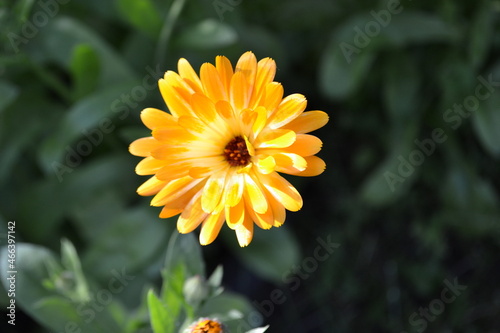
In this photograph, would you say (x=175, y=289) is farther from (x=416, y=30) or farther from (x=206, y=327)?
(x=416, y=30)

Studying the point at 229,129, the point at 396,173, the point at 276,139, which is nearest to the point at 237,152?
the point at 229,129

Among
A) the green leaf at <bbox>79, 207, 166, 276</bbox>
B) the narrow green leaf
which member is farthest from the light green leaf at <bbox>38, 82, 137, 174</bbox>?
the narrow green leaf

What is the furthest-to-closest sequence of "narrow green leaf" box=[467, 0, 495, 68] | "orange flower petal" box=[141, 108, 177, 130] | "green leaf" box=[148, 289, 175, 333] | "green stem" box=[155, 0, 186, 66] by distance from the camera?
"narrow green leaf" box=[467, 0, 495, 68] → "green stem" box=[155, 0, 186, 66] → "green leaf" box=[148, 289, 175, 333] → "orange flower petal" box=[141, 108, 177, 130]

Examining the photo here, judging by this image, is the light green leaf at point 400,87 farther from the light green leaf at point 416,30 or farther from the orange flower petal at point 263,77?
the orange flower petal at point 263,77

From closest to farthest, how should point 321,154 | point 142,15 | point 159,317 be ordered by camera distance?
1. point 159,317
2. point 142,15
3. point 321,154

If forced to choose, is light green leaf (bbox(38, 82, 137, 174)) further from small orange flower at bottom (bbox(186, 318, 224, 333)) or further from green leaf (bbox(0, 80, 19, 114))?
small orange flower at bottom (bbox(186, 318, 224, 333))

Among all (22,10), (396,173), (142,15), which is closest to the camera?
(22,10)

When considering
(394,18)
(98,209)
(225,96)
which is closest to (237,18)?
(394,18)
